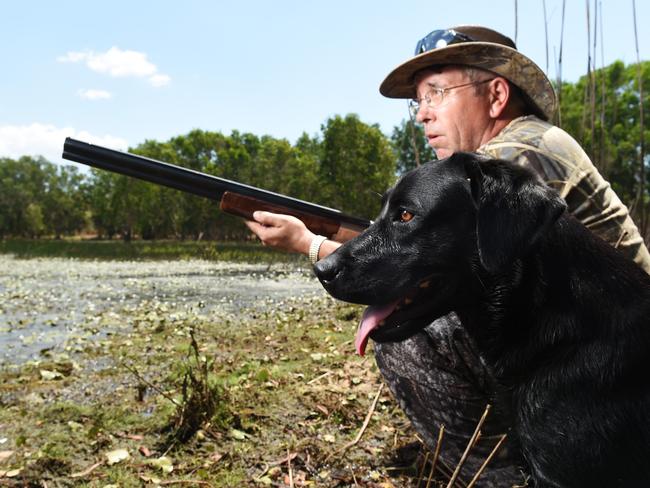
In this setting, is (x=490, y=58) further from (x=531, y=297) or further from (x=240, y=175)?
(x=240, y=175)

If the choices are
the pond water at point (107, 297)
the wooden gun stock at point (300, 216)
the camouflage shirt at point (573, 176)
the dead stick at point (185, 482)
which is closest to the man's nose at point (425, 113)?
the camouflage shirt at point (573, 176)

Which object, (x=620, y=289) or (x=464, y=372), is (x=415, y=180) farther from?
(x=464, y=372)

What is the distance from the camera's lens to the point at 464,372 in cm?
318

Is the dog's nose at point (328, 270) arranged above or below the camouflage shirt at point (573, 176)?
below

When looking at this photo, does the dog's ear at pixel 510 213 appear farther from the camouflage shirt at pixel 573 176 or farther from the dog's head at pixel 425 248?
the camouflage shirt at pixel 573 176

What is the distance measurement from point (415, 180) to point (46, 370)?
5.56m

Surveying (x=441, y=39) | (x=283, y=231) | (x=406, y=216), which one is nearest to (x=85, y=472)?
(x=283, y=231)

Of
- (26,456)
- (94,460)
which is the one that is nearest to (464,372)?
(94,460)

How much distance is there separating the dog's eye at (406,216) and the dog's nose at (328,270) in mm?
359

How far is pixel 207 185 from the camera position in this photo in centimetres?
495

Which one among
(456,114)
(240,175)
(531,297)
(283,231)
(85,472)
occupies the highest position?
(240,175)

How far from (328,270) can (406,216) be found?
1.42 feet

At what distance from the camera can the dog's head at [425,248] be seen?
227 cm

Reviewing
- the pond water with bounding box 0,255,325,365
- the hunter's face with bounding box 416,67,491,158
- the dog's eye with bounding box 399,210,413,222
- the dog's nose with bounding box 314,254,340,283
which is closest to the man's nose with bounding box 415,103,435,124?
the hunter's face with bounding box 416,67,491,158
